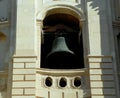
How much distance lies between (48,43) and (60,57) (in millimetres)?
942

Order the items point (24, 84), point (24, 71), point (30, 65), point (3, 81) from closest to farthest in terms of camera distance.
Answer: point (24, 84) < point (24, 71) < point (30, 65) < point (3, 81)

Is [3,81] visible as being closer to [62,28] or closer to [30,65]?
[30,65]

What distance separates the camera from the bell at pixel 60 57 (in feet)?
59.5

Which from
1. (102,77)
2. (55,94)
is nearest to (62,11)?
(102,77)

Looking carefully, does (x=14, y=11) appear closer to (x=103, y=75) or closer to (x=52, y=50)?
(x=52, y=50)

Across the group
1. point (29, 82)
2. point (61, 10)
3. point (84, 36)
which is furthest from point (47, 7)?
point (29, 82)

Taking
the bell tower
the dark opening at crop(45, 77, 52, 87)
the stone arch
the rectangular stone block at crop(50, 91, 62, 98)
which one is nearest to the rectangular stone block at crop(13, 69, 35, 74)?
the bell tower

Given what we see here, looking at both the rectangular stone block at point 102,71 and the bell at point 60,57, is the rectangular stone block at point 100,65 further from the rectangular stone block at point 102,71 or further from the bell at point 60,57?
the bell at point 60,57

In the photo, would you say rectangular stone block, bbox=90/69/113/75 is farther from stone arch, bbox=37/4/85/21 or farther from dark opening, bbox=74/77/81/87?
stone arch, bbox=37/4/85/21

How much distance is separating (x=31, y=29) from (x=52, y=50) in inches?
40.4

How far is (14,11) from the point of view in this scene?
18766mm

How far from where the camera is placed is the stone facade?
672 inches

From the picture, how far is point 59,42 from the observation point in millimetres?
18453

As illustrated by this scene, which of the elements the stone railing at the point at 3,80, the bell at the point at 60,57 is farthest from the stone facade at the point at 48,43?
the bell at the point at 60,57
